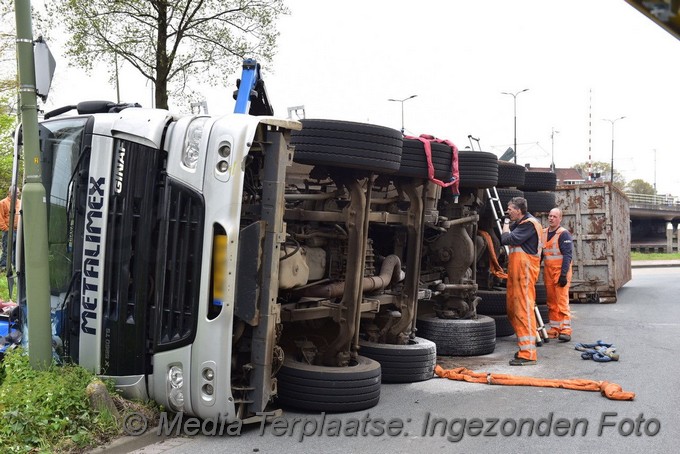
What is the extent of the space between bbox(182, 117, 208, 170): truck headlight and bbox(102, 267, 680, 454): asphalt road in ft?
5.79

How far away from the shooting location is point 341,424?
505cm

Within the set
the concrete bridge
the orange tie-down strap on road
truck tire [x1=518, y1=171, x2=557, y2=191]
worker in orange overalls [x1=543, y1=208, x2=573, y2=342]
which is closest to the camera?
the orange tie-down strap on road

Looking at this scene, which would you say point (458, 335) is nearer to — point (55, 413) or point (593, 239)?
point (55, 413)

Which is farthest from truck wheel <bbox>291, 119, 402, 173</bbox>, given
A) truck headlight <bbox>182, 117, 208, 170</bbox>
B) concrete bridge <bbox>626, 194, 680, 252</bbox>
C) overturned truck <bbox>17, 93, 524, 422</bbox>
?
concrete bridge <bbox>626, 194, 680, 252</bbox>

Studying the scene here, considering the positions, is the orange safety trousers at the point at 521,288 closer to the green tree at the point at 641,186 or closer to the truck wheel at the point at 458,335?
the truck wheel at the point at 458,335

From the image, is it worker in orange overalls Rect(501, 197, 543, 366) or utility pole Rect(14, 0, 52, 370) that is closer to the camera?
utility pole Rect(14, 0, 52, 370)

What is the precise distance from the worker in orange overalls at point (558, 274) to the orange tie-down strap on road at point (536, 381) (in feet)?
8.50

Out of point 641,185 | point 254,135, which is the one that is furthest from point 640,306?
point 641,185

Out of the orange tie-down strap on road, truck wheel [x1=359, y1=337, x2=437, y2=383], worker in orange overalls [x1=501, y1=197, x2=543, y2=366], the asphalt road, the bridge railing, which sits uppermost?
the bridge railing

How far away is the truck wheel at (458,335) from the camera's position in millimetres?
7855

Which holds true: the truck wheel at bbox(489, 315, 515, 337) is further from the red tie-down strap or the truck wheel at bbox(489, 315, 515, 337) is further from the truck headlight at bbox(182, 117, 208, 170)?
the truck headlight at bbox(182, 117, 208, 170)

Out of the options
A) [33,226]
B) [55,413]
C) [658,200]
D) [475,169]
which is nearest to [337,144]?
[33,226]

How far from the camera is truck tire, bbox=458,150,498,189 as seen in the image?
25.5 ft

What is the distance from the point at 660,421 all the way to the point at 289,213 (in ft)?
10.5
